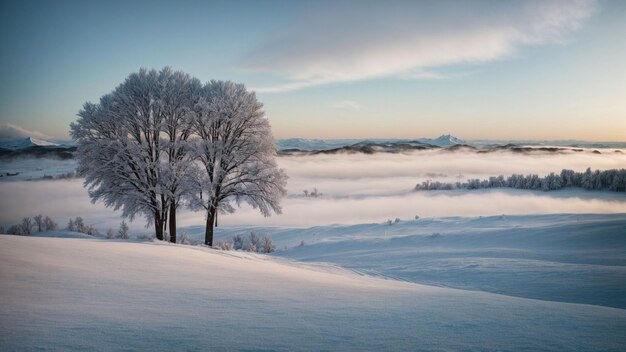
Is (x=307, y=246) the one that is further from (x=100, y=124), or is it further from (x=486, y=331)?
(x=486, y=331)

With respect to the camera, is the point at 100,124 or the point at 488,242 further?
the point at 100,124

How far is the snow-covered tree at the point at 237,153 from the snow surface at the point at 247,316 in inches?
505

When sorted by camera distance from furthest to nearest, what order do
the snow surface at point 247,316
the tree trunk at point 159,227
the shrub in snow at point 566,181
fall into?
the shrub in snow at point 566,181 → the tree trunk at point 159,227 → the snow surface at point 247,316

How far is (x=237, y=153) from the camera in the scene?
18.2 meters

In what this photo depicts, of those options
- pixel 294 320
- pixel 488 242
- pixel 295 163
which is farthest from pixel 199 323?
pixel 295 163

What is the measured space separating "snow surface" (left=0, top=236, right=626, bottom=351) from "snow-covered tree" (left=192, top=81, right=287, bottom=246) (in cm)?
1282

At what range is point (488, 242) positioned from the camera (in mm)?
15266

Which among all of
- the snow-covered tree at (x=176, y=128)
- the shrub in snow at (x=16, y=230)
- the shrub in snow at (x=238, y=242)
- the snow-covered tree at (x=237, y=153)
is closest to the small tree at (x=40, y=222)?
the shrub in snow at (x=16, y=230)

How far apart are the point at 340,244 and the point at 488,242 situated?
786 cm

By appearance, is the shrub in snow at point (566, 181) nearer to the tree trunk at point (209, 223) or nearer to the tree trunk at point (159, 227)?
the tree trunk at point (209, 223)

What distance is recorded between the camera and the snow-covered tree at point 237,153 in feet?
58.6

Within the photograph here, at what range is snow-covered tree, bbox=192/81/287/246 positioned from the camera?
58.6ft

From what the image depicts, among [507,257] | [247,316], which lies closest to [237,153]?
[507,257]

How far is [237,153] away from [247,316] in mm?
15395
